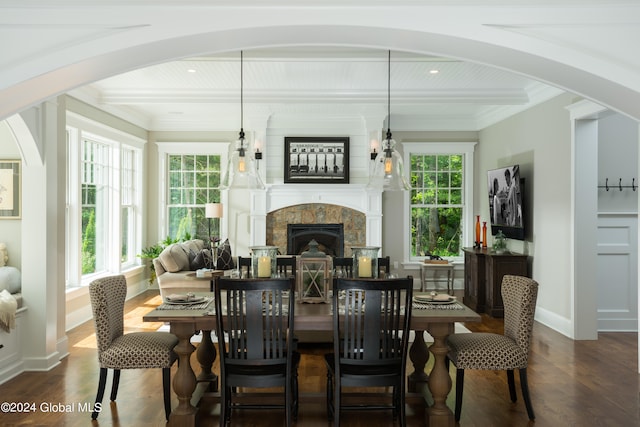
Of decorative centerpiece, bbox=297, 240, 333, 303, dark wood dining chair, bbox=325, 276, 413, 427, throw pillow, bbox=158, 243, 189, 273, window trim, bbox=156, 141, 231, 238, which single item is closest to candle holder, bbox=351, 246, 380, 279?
decorative centerpiece, bbox=297, 240, 333, 303

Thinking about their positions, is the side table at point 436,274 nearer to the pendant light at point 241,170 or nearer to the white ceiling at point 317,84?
the white ceiling at point 317,84

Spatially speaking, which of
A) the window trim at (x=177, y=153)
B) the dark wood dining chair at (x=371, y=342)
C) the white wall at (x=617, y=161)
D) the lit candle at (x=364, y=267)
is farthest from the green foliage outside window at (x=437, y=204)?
the dark wood dining chair at (x=371, y=342)

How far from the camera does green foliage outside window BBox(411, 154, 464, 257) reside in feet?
28.5

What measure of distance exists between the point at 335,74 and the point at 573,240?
309 centimetres

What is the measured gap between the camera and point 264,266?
3.66m

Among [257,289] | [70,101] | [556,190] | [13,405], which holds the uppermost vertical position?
[70,101]

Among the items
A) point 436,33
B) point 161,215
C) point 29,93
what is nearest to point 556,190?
point 436,33

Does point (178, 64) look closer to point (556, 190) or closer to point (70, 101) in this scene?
point (70, 101)

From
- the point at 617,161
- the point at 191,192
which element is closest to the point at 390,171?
the point at 617,161

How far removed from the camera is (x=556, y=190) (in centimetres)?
592

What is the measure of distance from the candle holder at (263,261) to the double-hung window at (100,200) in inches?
139

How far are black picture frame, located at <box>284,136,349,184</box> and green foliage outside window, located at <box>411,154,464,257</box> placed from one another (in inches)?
50.8

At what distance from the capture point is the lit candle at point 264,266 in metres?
3.66

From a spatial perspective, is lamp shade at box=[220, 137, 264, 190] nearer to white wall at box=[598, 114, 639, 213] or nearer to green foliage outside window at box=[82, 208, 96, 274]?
green foliage outside window at box=[82, 208, 96, 274]
